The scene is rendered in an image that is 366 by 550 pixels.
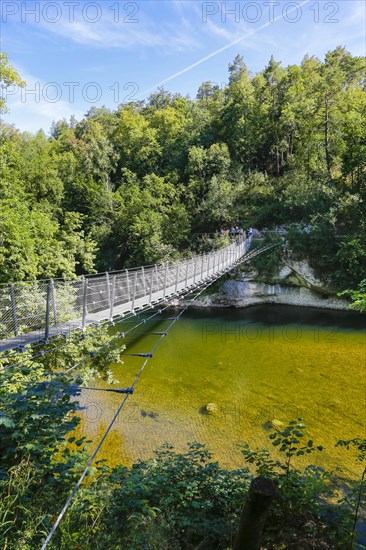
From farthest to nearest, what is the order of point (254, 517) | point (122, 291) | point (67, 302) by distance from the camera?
1. point (122, 291)
2. point (67, 302)
3. point (254, 517)

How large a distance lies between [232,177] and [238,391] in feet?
46.8

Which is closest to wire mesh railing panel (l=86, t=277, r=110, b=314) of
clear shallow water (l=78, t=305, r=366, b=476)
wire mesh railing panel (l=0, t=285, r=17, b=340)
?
wire mesh railing panel (l=0, t=285, r=17, b=340)

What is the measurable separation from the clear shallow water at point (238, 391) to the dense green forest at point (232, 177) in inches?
142

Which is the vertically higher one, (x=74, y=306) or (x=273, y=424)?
(x=74, y=306)

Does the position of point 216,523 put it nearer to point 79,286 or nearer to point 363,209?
point 79,286

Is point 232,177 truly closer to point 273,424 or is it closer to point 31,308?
point 273,424

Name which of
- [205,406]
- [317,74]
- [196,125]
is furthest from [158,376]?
[317,74]

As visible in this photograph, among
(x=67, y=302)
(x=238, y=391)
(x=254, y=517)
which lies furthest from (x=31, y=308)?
(x=238, y=391)

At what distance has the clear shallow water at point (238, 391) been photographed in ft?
16.0

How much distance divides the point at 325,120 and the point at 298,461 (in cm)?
1614

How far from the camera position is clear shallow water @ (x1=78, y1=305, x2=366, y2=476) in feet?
16.0

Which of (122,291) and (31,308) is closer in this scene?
(31,308)

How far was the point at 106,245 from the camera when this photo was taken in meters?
16.3

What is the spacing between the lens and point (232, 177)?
18.0 metres
